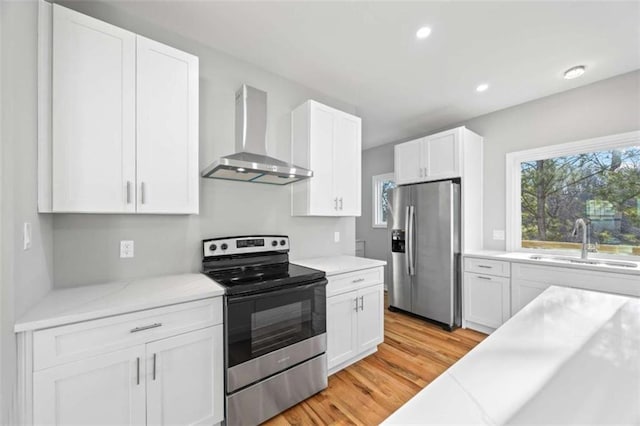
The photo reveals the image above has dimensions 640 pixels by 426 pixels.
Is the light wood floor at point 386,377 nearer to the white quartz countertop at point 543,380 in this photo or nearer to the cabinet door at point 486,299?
the cabinet door at point 486,299

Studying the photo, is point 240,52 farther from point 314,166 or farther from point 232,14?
point 314,166

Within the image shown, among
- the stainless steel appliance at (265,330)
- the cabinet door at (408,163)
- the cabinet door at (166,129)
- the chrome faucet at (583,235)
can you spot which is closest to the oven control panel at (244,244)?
the stainless steel appliance at (265,330)

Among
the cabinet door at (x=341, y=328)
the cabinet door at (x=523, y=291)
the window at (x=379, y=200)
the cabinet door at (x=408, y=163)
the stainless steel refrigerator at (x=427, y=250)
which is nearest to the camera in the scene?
the cabinet door at (x=341, y=328)

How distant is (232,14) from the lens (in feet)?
6.14

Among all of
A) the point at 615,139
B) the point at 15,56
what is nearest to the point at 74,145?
the point at 15,56

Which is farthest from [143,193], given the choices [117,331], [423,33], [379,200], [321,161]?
[379,200]

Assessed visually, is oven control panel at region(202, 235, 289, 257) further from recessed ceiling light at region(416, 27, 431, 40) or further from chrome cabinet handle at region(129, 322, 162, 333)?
recessed ceiling light at region(416, 27, 431, 40)

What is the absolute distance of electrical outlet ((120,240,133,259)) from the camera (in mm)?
1817

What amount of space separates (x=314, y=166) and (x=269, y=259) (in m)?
0.97

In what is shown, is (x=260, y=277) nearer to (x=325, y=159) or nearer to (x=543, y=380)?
(x=325, y=159)

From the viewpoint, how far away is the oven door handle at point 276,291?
1.60 meters

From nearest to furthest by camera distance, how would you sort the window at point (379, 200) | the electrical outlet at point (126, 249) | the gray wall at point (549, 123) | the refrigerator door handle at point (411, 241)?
the electrical outlet at point (126, 249)
the gray wall at point (549, 123)
the refrigerator door handle at point (411, 241)
the window at point (379, 200)

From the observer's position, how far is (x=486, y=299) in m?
3.09

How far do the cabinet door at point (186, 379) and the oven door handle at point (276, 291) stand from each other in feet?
0.67
